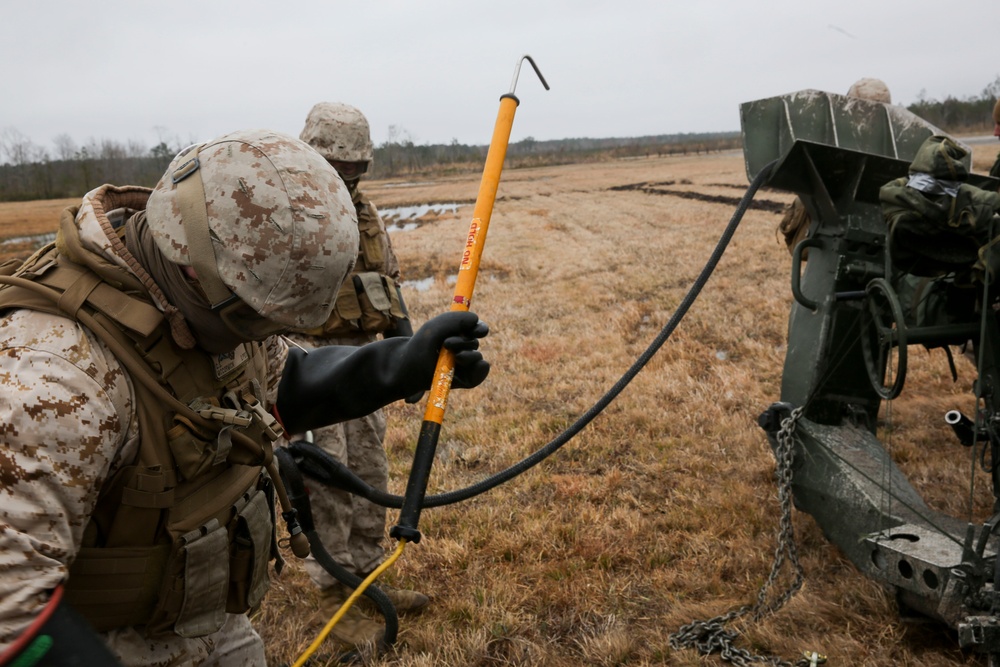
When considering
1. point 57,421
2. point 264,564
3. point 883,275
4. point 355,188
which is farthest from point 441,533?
point 57,421

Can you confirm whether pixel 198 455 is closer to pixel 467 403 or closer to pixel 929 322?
pixel 929 322

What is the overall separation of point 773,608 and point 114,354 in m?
3.34

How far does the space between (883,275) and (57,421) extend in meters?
4.06

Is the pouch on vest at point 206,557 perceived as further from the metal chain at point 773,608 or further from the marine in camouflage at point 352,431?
the metal chain at point 773,608

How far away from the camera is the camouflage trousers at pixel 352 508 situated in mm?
3920

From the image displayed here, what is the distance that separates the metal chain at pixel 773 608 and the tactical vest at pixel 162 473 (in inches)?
89.9

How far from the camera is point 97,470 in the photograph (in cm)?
173

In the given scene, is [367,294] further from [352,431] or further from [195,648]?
[195,648]

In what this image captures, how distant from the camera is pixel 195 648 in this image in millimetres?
2309

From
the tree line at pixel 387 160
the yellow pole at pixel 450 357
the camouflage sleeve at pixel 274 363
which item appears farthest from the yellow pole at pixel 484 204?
the tree line at pixel 387 160

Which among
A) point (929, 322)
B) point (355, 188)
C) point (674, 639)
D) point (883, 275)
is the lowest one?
point (674, 639)

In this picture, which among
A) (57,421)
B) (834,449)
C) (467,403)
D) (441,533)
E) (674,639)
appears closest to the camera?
(57,421)

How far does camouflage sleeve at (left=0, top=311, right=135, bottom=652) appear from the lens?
5.08 feet

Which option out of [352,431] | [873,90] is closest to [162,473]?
[352,431]
